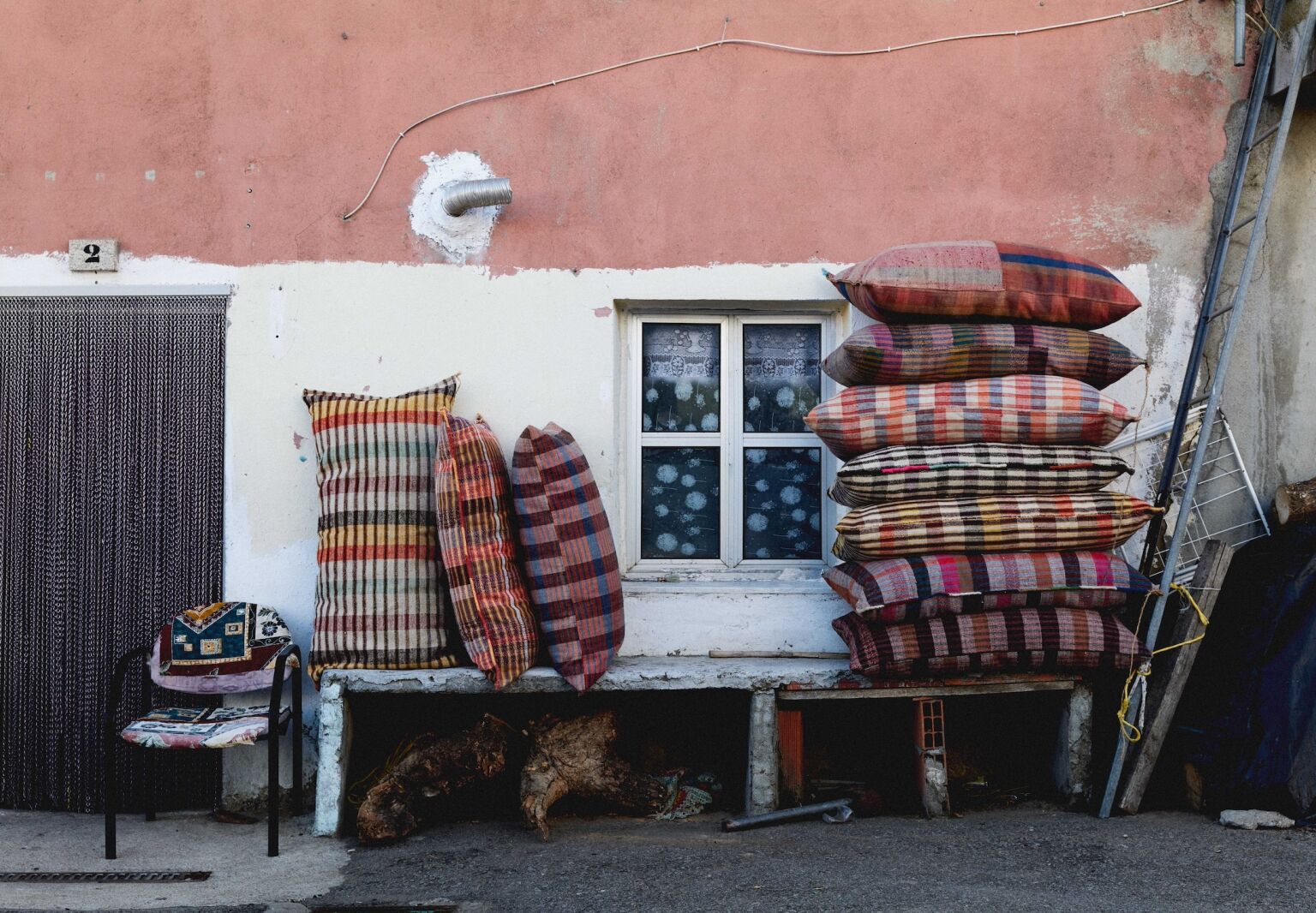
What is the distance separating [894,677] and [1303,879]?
1.29 meters

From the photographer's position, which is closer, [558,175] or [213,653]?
[213,653]

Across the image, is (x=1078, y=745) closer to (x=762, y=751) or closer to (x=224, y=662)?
(x=762, y=751)

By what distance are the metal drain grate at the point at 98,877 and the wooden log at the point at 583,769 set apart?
1.07m

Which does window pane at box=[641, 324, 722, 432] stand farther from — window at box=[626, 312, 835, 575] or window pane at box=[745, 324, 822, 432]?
window pane at box=[745, 324, 822, 432]

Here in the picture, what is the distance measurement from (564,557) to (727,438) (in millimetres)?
Result: 907

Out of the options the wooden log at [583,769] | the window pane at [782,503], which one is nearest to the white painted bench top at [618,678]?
the wooden log at [583,769]

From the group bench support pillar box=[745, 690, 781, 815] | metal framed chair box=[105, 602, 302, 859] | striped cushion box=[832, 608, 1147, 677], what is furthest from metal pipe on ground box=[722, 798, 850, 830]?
metal framed chair box=[105, 602, 302, 859]

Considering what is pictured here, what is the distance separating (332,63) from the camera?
423 centimetres

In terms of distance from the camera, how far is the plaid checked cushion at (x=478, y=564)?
3725 millimetres

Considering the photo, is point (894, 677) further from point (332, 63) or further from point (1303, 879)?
point (332, 63)

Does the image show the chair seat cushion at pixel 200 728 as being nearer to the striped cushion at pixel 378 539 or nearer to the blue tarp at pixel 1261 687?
the striped cushion at pixel 378 539

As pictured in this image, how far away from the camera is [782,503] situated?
434 centimetres

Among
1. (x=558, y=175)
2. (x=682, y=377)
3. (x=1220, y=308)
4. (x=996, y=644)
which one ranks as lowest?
(x=996, y=644)

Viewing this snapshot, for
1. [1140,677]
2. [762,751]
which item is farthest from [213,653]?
[1140,677]
